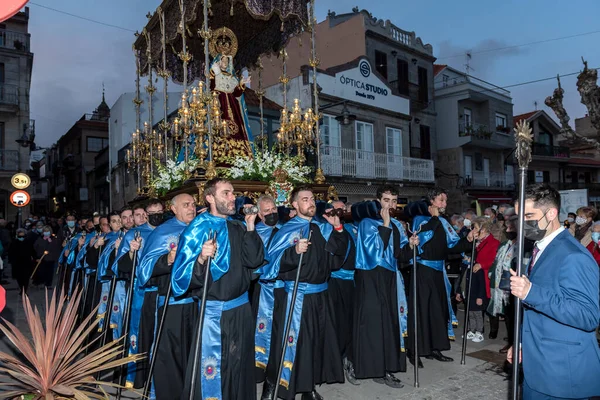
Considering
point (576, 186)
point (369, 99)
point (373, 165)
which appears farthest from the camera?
point (576, 186)

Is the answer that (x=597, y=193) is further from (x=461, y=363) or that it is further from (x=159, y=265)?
(x=159, y=265)

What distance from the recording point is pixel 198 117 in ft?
23.3

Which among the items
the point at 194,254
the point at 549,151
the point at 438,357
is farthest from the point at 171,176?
the point at 549,151

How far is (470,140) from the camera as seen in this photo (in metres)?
25.5

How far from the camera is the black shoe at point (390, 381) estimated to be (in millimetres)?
5098

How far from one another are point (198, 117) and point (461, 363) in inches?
201

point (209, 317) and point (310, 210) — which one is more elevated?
point (310, 210)

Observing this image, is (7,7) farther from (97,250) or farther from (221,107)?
(221,107)

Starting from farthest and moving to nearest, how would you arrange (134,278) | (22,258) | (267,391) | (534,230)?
(22,258)
(134,278)
(267,391)
(534,230)

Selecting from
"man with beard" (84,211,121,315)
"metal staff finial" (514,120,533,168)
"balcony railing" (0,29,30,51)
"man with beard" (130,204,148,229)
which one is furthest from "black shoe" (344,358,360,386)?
"balcony railing" (0,29,30,51)

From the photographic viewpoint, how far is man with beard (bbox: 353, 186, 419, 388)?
519cm

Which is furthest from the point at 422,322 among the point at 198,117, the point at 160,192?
the point at 160,192

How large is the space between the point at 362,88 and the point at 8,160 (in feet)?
59.0

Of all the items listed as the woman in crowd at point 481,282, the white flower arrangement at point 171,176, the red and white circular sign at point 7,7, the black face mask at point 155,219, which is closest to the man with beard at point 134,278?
the black face mask at point 155,219
